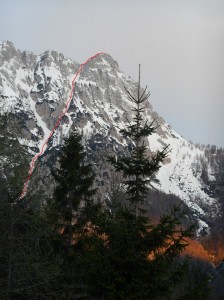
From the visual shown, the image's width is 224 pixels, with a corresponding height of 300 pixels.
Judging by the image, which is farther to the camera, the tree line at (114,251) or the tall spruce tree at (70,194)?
the tall spruce tree at (70,194)

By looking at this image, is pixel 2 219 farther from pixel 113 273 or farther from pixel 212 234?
pixel 212 234

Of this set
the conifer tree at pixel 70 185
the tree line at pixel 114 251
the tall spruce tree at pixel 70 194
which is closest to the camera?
the tree line at pixel 114 251

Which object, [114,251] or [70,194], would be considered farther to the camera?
[70,194]

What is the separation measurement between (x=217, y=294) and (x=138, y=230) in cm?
5114

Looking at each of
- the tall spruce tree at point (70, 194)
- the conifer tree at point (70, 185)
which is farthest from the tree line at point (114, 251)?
the conifer tree at point (70, 185)

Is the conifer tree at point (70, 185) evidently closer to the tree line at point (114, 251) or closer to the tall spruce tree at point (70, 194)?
the tall spruce tree at point (70, 194)

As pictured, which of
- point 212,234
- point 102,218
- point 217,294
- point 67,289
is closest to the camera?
point 102,218

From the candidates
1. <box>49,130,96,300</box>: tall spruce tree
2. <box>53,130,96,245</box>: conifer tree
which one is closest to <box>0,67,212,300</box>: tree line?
<box>49,130,96,300</box>: tall spruce tree

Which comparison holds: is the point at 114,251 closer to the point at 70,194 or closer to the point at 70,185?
the point at 70,194

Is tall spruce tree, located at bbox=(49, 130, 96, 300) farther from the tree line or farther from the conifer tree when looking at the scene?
the tree line

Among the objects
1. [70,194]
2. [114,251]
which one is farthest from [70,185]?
[114,251]

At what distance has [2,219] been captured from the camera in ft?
39.8

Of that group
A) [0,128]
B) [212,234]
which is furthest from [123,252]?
[212,234]

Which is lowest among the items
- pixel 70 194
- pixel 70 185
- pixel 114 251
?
pixel 114 251
